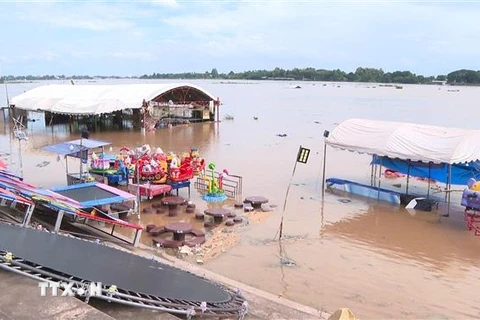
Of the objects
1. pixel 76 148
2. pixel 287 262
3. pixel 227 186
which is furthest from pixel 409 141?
→ pixel 76 148

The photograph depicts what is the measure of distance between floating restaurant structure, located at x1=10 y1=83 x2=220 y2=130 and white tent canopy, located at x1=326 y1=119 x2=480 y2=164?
20.1 m

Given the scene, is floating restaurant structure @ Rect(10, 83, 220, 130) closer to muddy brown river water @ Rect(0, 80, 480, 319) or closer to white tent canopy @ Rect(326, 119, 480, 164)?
muddy brown river water @ Rect(0, 80, 480, 319)

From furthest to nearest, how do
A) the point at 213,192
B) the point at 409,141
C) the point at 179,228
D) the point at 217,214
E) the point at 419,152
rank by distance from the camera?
1. the point at 213,192
2. the point at 409,141
3. the point at 419,152
4. the point at 217,214
5. the point at 179,228

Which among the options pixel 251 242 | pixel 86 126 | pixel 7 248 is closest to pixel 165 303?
pixel 7 248

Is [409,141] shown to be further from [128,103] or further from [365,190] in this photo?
[128,103]

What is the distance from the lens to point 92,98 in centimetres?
3453

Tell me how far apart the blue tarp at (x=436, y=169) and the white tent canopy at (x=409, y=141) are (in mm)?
954

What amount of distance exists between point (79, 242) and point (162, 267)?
4.86ft

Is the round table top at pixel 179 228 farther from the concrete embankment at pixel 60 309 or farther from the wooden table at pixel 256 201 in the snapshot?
the concrete embankment at pixel 60 309

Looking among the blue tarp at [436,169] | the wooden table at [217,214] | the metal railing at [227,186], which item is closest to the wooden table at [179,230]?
the wooden table at [217,214]

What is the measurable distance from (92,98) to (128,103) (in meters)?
3.63

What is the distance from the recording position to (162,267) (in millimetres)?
6645

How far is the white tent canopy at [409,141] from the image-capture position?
13.3m

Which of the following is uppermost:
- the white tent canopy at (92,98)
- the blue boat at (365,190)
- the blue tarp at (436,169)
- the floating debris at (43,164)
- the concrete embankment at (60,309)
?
the white tent canopy at (92,98)
